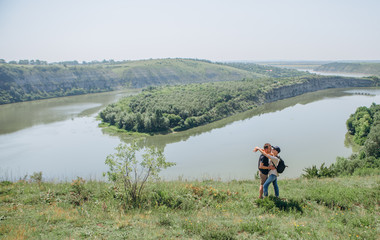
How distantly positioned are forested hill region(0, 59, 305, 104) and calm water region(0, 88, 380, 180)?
3715 cm

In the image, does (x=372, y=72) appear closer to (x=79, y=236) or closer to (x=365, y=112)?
(x=365, y=112)

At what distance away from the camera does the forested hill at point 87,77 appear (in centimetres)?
9162

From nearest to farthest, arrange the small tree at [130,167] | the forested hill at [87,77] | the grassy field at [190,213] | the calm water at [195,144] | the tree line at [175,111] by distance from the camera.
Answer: the grassy field at [190,213] < the small tree at [130,167] < the calm water at [195,144] < the tree line at [175,111] < the forested hill at [87,77]

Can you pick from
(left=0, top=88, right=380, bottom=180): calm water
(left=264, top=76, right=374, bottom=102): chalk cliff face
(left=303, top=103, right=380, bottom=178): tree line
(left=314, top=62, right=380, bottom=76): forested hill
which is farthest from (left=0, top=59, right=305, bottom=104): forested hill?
(left=303, top=103, right=380, bottom=178): tree line

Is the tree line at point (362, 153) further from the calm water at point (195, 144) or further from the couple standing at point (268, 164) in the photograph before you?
the couple standing at point (268, 164)

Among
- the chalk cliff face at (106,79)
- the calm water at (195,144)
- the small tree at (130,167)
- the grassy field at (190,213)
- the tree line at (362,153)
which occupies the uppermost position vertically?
the chalk cliff face at (106,79)

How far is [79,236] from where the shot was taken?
254 inches

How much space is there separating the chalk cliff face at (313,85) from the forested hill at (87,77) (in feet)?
141

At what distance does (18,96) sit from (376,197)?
101397 mm

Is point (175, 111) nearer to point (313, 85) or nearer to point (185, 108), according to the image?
point (185, 108)

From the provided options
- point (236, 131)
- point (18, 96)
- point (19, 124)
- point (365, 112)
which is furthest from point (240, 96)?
point (18, 96)

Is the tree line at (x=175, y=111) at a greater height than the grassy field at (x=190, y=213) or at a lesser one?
lesser

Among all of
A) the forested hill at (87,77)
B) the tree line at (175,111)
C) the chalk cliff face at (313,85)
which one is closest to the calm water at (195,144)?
the tree line at (175,111)

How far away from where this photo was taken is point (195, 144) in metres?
37.7
